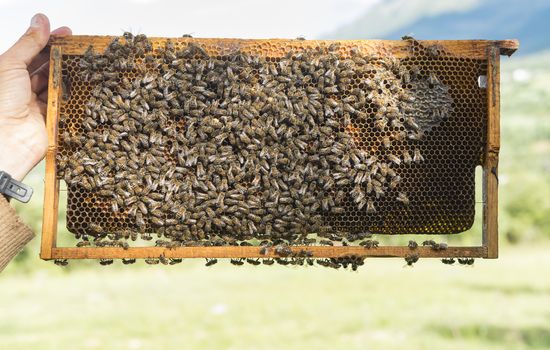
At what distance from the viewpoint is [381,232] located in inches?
240

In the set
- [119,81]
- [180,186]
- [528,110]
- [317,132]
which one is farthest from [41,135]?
[528,110]

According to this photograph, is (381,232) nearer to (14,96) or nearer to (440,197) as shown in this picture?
(440,197)

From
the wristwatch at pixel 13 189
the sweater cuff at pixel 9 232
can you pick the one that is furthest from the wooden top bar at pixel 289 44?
the sweater cuff at pixel 9 232

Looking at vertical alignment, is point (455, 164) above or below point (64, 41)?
below

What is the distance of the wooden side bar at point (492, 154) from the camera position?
6.00 meters

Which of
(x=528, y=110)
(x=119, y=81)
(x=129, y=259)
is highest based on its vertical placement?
(x=528, y=110)

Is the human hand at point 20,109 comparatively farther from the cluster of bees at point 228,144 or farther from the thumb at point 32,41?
the cluster of bees at point 228,144

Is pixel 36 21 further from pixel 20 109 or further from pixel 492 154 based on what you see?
pixel 492 154

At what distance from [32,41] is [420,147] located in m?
3.32

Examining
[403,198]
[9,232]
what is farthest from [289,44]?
[9,232]

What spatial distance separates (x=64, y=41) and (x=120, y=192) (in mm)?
1327

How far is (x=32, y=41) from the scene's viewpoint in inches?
231

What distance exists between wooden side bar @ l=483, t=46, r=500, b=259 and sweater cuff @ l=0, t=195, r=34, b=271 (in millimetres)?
3746

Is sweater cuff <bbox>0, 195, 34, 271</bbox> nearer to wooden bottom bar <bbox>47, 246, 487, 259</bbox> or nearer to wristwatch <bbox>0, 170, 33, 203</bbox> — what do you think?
wristwatch <bbox>0, 170, 33, 203</bbox>
